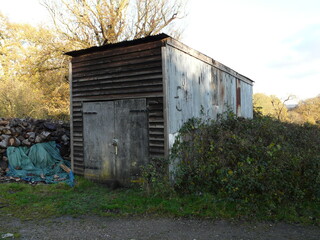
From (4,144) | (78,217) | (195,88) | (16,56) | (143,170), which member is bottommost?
(78,217)

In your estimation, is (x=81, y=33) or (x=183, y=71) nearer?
(x=183, y=71)

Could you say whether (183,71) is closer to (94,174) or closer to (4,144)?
(94,174)

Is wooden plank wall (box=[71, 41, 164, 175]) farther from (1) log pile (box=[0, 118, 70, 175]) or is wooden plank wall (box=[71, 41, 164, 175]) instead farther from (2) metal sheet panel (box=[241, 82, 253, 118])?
(2) metal sheet panel (box=[241, 82, 253, 118])

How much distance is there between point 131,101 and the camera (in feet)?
22.5

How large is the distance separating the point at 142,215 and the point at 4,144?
6343 millimetres

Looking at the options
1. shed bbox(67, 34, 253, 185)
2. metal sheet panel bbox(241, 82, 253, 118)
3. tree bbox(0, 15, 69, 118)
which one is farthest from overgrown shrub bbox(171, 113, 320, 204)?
tree bbox(0, 15, 69, 118)

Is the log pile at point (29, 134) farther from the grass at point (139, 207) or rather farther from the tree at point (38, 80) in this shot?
the tree at point (38, 80)

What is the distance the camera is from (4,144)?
28.0 feet

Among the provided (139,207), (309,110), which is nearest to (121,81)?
(139,207)

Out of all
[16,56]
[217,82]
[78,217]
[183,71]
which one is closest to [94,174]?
[78,217]

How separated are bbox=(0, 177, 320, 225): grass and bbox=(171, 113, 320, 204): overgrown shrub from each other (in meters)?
0.24

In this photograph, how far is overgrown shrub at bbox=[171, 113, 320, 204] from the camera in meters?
5.15

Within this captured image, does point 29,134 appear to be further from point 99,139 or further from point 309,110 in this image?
point 309,110

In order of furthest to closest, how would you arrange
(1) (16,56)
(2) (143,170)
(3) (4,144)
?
1. (1) (16,56)
2. (3) (4,144)
3. (2) (143,170)
